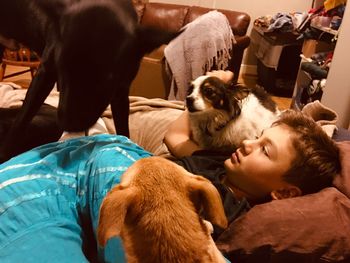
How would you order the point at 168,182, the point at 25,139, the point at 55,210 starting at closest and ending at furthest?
the point at 168,182, the point at 55,210, the point at 25,139

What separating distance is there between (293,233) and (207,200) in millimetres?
317

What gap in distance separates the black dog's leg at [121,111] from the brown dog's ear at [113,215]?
607mm

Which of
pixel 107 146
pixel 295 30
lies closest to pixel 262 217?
pixel 107 146

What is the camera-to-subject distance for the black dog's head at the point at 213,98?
6.12 feet

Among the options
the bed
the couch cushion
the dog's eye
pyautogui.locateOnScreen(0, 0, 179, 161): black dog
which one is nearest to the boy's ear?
the bed

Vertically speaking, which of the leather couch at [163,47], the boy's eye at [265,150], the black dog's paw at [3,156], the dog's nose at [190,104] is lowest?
the leather couch at [163,47]

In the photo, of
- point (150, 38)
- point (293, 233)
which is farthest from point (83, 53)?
point (293, 233)

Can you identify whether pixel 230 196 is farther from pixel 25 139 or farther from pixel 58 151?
pixel 25 139

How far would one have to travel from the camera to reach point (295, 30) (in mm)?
4656

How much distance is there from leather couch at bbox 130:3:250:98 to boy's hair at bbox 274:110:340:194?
940 millimetres

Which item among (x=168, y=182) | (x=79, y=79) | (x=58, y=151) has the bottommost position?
(x=58, y=151)

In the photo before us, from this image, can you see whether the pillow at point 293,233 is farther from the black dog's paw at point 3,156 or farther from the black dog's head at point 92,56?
the black dog's paw at point 3,156

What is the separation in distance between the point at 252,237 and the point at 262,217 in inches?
2.5

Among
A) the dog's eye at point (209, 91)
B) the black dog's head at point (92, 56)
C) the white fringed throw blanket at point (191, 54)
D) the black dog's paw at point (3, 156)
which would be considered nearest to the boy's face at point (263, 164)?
the black dog's head at point (92, 56)
